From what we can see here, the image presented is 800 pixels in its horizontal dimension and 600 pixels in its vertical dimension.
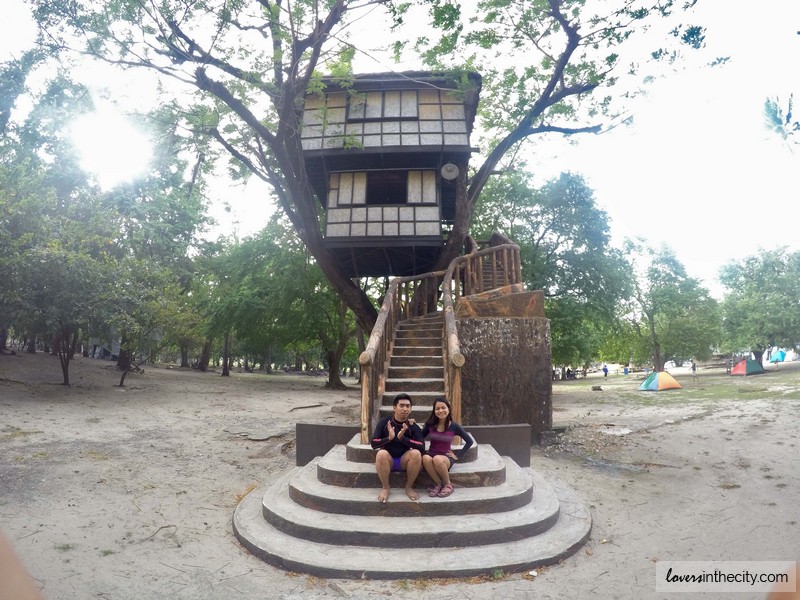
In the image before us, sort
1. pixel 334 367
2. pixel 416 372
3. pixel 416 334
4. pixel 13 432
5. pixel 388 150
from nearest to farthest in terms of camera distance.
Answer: pixel 416 372 → pixel 13 432 → pixel 416 334 → pixel 388 150 → pixel 334 367

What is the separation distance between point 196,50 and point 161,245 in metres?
15.9

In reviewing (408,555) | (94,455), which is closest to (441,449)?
(408,555)

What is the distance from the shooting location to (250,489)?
623cm

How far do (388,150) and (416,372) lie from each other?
6537 millimetres

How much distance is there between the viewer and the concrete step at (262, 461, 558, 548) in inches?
170

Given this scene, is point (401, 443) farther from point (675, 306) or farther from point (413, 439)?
point (675, 306)

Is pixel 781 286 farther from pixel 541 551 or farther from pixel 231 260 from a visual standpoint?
pixel 541 551

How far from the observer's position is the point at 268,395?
18281 millimetres

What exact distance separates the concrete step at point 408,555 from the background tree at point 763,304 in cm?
3300

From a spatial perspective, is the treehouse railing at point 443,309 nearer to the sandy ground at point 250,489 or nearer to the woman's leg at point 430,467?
the woman's leg at point 430,467

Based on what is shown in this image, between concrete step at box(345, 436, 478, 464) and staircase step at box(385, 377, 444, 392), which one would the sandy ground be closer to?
concrete step at box(345, 436, 478, 464)

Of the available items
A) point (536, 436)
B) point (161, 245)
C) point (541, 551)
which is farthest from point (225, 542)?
point (161, 245)

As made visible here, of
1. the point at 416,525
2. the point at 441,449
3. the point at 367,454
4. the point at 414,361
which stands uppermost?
the point at 414,361

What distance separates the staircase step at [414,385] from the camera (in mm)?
7777
